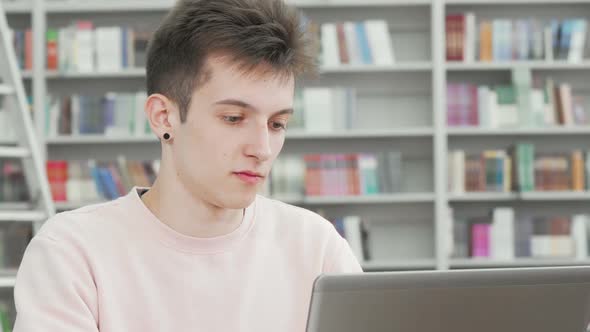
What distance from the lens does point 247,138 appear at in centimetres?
113

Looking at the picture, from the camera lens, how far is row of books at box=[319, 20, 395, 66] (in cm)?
439

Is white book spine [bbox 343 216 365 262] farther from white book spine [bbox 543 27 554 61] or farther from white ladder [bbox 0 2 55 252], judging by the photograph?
white ladder [bbox 0 2 55 252]

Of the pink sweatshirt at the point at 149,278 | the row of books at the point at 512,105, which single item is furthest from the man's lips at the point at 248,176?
the row of books at the point at 512,105

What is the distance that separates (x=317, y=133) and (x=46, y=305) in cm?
333

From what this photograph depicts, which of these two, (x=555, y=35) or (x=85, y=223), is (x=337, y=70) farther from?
(x=85, y=223)

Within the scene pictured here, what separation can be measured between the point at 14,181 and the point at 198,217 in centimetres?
237

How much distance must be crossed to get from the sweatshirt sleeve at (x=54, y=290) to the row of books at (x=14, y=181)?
7.64 ft

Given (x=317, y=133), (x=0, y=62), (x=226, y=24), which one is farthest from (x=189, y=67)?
(x=317, y=133)

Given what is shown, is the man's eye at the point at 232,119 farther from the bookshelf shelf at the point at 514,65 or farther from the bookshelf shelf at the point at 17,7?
the bookshelf shelf at the point at 17,7

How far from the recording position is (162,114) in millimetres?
1224

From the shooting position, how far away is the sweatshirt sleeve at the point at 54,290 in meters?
1.07

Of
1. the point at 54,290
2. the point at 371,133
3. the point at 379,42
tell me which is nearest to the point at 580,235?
the point at 371,133

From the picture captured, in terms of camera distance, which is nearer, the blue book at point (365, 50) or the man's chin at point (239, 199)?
the man's chin at point (239, 199)

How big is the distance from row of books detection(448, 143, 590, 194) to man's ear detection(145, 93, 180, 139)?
10.8ft
